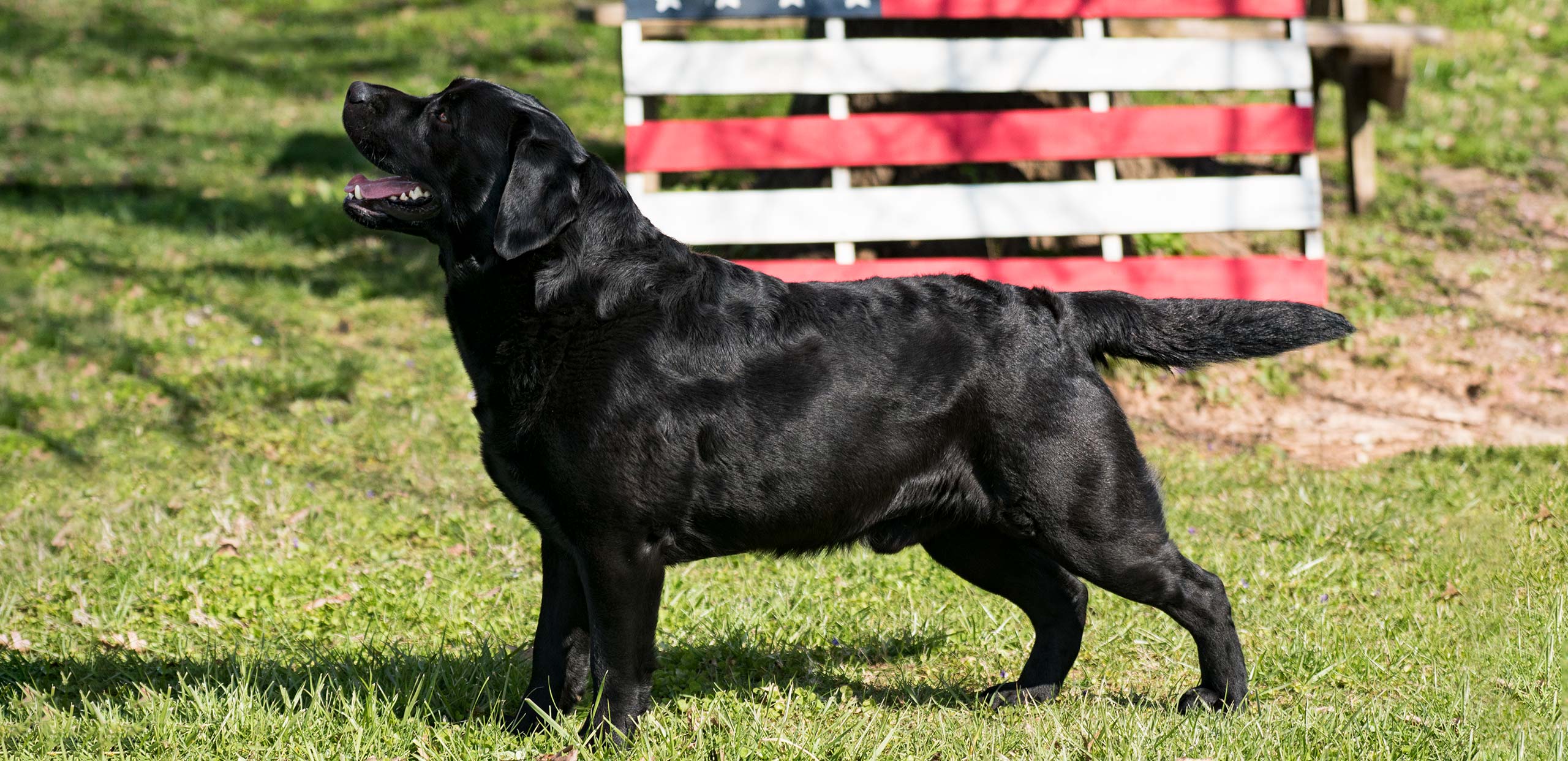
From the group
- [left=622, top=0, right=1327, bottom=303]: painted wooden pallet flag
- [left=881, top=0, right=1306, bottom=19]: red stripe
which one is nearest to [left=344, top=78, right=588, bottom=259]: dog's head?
[left=622, top=0, right=1327, bottom=303]: painted wooden pallet flag

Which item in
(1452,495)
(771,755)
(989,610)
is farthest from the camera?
(1452,495)

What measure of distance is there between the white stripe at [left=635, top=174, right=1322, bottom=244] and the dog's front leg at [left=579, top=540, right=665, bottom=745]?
3971 millimetres

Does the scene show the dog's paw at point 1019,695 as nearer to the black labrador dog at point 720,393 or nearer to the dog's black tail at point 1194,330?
the black labrador dog at point 720,393

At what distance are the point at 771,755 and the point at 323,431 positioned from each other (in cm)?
411

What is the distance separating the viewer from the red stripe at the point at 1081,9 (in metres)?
7.27

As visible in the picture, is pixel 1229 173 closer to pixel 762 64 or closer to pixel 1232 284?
pixel 1232 284

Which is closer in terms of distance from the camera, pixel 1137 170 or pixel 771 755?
pixel 771 755

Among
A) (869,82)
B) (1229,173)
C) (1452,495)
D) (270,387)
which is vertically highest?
(869,82)

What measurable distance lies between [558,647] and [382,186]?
1396mm

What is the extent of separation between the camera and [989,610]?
182 inches

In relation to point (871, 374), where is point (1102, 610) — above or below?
below

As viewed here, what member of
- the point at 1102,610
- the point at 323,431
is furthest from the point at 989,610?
the point at 323,431

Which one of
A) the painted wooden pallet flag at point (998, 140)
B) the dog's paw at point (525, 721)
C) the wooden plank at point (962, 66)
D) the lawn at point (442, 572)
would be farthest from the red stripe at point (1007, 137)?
the dog's paw at point (525, 721)

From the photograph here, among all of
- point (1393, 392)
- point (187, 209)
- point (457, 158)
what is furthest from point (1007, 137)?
point (187, 209)
